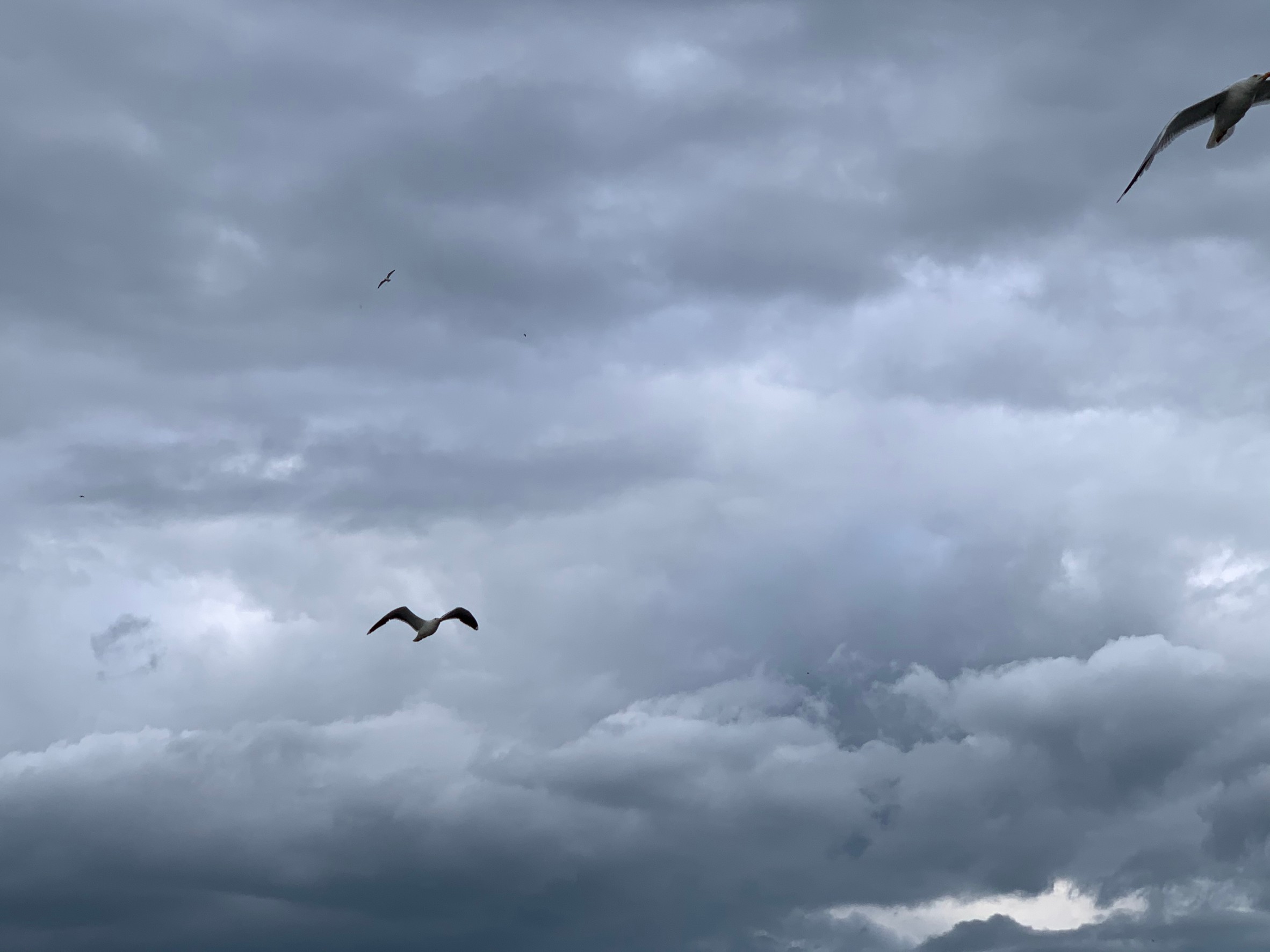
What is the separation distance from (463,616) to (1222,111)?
236 feet

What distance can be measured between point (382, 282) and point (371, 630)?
5227cm

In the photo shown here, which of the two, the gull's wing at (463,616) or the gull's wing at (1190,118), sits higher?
the gull's wing at (1190,118)

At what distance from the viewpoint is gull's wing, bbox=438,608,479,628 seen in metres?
117

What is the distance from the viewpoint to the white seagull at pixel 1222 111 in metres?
84.9

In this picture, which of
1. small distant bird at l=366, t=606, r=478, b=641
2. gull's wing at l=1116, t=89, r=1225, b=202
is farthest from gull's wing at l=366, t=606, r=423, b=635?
gull's wing at l=1116, t=89, r=1225, b=202

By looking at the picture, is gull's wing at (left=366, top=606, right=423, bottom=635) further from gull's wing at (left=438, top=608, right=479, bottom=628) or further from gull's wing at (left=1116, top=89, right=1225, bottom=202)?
gull's wing at (left=1116, top=89, right=1225, bottom=202)

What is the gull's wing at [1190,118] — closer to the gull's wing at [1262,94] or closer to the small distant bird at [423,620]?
the gull's wing at [1262,94]

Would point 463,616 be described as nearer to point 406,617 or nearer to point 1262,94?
point 406,617

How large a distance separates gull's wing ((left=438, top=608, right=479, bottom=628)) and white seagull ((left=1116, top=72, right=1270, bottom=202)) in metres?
66.7

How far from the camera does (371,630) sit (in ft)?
370

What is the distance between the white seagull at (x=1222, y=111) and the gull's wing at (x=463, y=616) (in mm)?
66716

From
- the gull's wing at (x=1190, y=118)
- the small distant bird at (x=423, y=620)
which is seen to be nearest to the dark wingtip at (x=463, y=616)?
the small distant bird at (x=423, y=620)

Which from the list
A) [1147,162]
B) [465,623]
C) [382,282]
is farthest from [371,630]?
[1147,162]

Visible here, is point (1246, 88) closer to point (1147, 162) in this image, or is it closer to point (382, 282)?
point (1147, 162)
